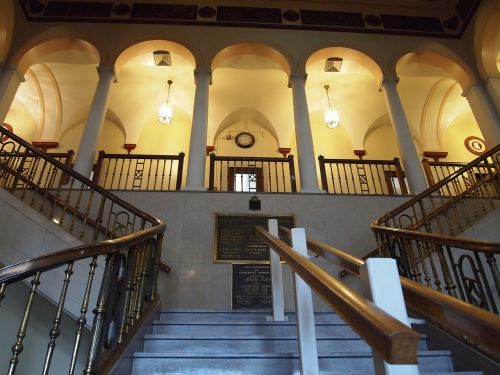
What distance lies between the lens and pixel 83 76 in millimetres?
9656

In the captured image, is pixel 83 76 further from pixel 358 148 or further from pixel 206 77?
pixel 358 148

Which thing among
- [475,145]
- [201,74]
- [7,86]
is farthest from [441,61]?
[7,86]

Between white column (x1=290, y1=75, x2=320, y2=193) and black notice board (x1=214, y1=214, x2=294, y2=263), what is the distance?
34.6 inches

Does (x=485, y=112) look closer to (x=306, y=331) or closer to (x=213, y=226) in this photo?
(x=213, y=226)

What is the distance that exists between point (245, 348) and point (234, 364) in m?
0.36

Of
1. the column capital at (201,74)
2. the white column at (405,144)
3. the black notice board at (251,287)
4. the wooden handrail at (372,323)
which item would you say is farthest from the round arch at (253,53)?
the wooden handrail at (372,323)

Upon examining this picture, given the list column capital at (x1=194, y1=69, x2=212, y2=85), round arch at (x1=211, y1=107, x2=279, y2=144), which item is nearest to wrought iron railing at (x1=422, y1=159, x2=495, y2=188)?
round arch at (x1=211, y1=107, x2=279, y2=144)

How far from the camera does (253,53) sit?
27.1ft

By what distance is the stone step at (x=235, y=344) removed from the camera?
263cm

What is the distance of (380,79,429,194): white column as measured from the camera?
6.58 m

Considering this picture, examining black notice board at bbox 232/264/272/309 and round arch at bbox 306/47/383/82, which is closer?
black notice board at bbox 232/264/272/309

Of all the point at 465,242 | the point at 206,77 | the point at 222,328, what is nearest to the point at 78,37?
the point at 206,77

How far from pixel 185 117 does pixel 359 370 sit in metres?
9.69

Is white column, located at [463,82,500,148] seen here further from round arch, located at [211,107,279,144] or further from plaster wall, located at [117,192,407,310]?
round arch, located at [211,107,279,144]
